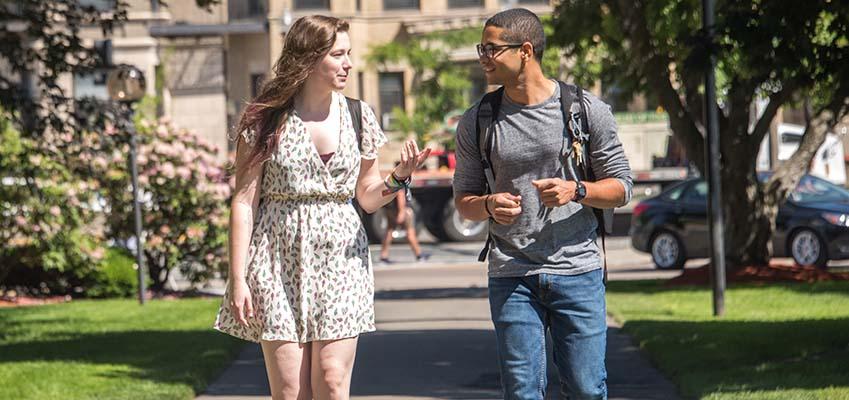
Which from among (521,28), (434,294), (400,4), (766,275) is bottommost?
(434,294)

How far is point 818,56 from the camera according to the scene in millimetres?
10250

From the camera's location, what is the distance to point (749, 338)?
37.0 ft

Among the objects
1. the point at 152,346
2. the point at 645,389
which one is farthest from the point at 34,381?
the point at 645,389

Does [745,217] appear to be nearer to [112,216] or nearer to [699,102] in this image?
[699,102]

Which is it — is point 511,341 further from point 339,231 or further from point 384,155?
point 384,155

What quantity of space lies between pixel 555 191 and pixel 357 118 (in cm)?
90

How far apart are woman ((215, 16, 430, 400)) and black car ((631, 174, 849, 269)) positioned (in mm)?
15688

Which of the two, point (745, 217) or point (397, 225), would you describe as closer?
point (745, 217)

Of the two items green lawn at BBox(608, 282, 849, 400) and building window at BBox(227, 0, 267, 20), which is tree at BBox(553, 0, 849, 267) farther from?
building window at BBox(227, 0, 267, 20)

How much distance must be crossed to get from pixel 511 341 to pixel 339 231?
2.39ft

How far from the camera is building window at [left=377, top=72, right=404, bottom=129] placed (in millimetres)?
42594

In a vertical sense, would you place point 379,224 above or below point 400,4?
below

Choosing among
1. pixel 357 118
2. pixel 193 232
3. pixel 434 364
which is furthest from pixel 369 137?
pixel 193 232

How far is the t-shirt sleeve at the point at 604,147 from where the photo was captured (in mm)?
5406
